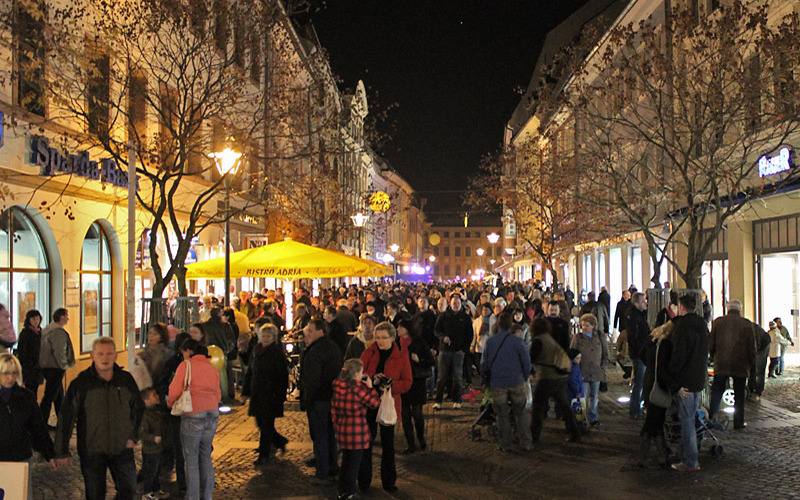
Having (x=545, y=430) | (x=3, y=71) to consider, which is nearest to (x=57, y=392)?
(x=3, y=71)

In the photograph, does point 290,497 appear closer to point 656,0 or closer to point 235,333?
point 235,333

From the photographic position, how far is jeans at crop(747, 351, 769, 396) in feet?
46.7

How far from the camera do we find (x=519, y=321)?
1412cm

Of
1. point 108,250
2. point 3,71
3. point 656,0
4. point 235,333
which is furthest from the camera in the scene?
point 656,0

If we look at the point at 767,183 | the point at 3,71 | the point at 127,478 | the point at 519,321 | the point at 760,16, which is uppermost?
the point at 760,16

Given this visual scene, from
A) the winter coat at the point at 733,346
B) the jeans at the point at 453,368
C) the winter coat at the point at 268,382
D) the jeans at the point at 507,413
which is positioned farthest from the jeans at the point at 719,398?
the winter coat at the point at 268,382

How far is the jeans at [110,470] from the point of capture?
683 cm

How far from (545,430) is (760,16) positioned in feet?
25.6

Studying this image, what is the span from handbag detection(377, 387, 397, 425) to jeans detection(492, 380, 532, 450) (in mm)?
2402

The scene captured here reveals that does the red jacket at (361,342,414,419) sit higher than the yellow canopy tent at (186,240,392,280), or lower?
lower

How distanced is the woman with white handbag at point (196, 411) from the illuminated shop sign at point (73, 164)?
6379 millimetres

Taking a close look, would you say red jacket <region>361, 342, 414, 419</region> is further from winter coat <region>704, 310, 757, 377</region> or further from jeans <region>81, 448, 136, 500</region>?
winter coat <region>704, 310, 757, 377</region>

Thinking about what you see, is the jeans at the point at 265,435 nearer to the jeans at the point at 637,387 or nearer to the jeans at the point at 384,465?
the jeans at the point at 384,465

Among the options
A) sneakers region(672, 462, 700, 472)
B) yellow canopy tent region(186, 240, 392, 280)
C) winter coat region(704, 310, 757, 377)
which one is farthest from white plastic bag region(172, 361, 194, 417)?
yellow canopy tent region(186, 240, 392, 280)
